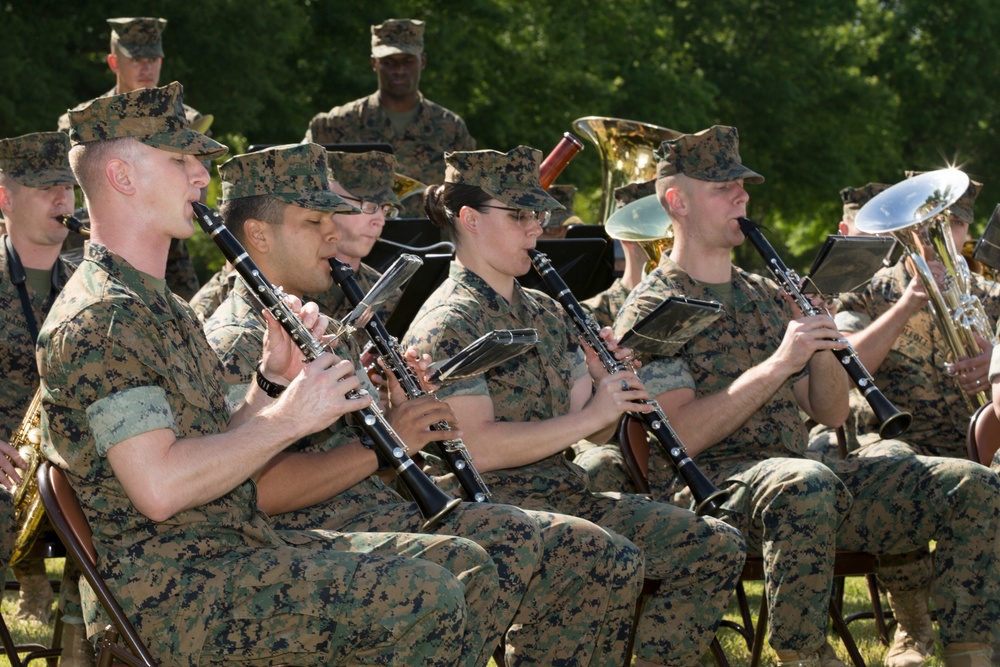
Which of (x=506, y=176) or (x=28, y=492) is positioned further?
(x=506, y=176)

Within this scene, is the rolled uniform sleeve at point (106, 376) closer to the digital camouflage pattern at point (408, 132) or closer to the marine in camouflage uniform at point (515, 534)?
the marine in camouflage uniform at point (515, 534)

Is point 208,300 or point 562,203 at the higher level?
point 208,300

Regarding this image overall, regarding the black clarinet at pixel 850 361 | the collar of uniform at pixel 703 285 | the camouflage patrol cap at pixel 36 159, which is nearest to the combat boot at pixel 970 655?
the black clarinet at pixel 850 361

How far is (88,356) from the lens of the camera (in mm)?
3133

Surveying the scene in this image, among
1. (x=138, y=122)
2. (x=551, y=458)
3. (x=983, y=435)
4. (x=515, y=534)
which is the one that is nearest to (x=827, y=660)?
(x=983, y=435)

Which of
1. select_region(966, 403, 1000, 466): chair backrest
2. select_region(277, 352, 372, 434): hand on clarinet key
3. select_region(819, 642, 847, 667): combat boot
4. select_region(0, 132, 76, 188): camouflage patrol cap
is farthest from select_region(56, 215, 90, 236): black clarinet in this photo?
select_region(966, 403, 1000, 466): chair backrest

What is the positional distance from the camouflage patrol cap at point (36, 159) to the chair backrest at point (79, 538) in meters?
2.37

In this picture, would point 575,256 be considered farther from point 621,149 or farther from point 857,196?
point 857,196

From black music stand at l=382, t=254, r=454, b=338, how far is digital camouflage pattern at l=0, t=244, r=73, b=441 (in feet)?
4.63

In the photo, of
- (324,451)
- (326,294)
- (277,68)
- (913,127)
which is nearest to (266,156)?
(324,451)

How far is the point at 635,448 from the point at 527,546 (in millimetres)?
965

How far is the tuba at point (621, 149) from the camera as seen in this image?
7.73 meters

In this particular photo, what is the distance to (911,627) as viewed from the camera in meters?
5.84

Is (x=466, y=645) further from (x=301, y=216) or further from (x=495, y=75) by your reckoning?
(x=495, y=75)
